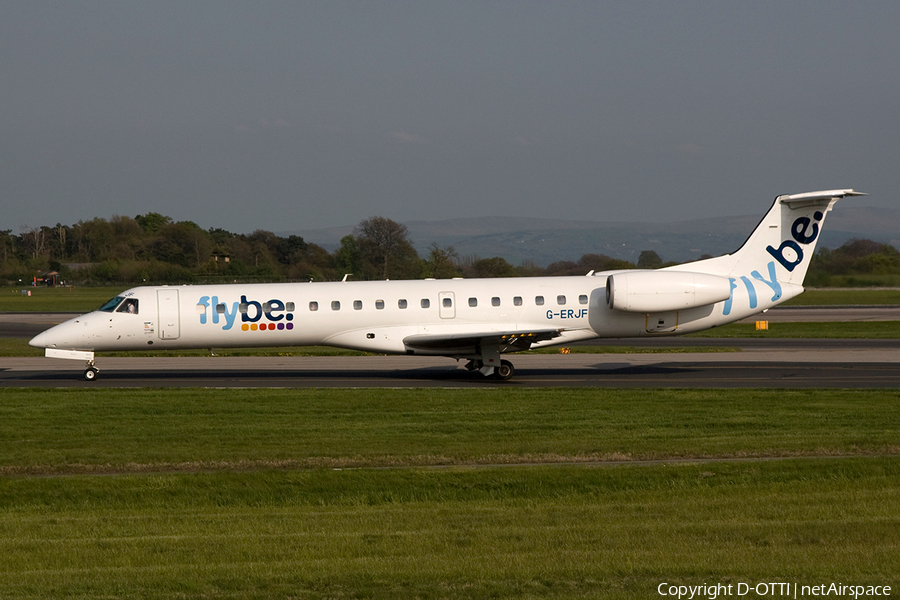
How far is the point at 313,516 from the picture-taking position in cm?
998

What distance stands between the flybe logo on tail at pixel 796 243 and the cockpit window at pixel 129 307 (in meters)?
18.6

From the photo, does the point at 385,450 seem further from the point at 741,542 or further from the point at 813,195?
the point at 813,195

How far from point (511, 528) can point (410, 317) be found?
1546 centimetres

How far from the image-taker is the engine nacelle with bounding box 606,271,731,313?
24.0 metres

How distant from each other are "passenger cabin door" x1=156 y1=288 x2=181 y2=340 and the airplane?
0.03 metres

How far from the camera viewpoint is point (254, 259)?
106688 millimetres

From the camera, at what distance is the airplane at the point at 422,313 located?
79.5 ft

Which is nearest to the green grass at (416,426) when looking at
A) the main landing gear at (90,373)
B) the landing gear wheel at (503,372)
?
the landing gear wheel at (503,372)

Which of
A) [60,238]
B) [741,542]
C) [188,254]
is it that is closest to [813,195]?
[741,542]

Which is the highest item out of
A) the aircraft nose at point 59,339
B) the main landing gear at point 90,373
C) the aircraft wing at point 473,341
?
the aircraft nose at point 59,339

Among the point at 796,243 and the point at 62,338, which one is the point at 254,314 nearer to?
the point at 62,338

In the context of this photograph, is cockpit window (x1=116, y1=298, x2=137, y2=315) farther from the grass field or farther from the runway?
the grass field

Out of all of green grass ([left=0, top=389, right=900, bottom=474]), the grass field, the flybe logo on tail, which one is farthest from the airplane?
the grass field

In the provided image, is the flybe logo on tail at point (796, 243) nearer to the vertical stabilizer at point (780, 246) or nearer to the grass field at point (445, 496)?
the vertical stabilizer at point (780, 246)
